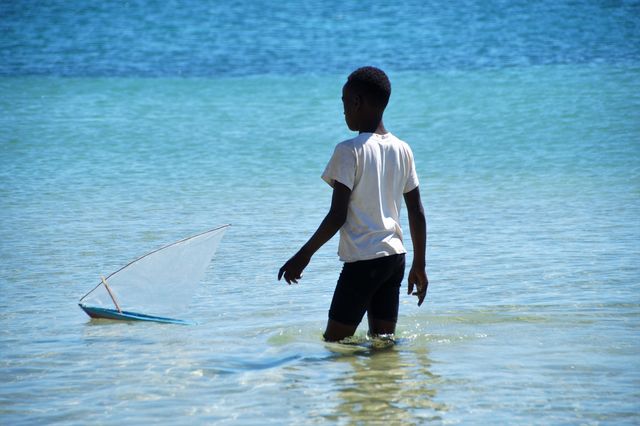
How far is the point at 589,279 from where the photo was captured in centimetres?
669

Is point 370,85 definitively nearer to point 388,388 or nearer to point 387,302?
point 387,302

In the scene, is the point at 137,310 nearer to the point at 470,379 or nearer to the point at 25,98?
the point at 470,379

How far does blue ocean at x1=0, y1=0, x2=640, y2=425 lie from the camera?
173 inches

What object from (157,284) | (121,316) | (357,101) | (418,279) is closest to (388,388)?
(418,279)

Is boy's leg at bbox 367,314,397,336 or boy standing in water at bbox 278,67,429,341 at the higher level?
boy standing in water at bbox 278,67,429,341

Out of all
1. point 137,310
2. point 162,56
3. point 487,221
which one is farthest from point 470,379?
point 162,56

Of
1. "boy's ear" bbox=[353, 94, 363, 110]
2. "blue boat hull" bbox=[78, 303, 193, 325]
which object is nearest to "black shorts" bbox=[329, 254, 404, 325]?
"boy's ear" bbox=[353, 94, 363, 110]

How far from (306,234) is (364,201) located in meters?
4.41

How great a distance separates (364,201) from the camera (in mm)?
4434

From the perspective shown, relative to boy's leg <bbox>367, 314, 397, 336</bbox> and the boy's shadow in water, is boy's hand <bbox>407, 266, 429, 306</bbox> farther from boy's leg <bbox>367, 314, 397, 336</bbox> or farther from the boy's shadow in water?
the boy's shadow in water

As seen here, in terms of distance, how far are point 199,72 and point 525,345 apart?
21610 mm

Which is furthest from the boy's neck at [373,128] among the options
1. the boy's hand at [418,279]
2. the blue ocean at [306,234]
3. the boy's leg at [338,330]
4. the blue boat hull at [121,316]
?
the blue boat hull at [121,316]

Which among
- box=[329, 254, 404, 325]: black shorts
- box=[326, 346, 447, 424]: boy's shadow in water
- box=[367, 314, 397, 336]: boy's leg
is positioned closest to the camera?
box=[326, 346, 447, 424]: boy's shadow in water

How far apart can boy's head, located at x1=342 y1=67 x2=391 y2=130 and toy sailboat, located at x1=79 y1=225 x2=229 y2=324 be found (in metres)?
1.25
